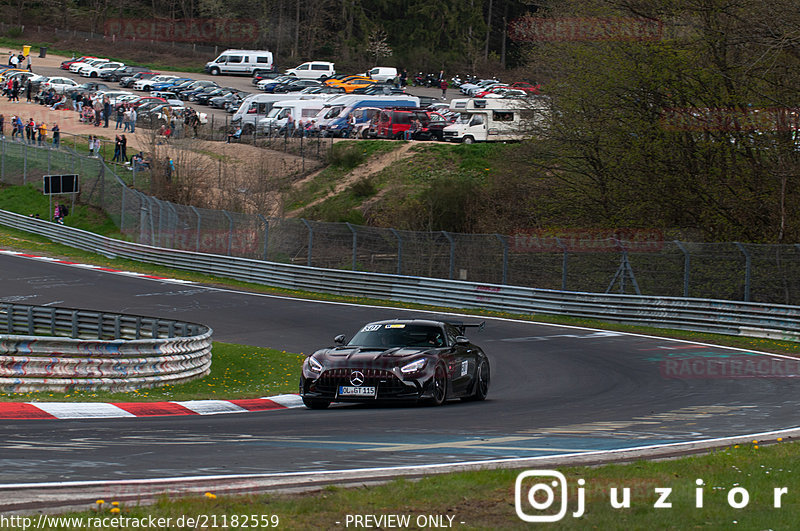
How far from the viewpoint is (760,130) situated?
2877 centimetres

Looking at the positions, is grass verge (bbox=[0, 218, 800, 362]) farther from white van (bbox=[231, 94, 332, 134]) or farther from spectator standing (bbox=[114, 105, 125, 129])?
white van (bbox=[231, 94, 332, 134])

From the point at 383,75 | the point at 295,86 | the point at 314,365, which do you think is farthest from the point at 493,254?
the point at 383,75

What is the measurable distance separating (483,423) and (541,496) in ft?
15.1

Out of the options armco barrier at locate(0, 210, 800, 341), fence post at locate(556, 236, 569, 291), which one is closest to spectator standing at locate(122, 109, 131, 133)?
armco barrier at locate(0, 210, 800, 341)

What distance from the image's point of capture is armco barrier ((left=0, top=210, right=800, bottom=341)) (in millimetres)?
24203

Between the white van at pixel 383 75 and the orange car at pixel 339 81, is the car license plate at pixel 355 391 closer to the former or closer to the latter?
the orange car at pixel 339 81

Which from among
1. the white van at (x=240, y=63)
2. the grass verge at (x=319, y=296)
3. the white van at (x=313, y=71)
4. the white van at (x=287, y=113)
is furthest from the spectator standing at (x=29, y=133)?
the white van at (x=240, y=63)

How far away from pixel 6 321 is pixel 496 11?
333ft

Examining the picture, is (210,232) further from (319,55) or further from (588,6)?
(319,55)

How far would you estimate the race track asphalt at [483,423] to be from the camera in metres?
8.08

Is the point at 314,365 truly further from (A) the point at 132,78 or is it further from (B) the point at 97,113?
(A) the point at 132,78

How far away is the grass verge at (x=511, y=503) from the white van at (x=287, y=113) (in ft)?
178

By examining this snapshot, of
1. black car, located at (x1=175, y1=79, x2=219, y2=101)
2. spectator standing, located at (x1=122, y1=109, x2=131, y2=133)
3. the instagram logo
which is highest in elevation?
black car, located at (x1=175, y1=79, x2=219, y2=101)

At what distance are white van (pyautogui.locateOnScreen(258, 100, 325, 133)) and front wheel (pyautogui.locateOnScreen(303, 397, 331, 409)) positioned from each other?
4833cm
